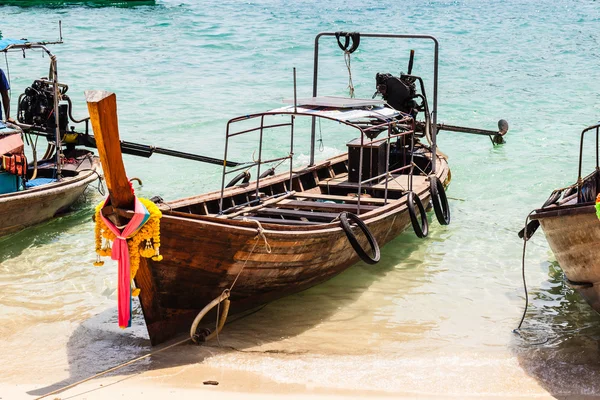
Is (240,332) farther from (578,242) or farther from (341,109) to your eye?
(578,242)

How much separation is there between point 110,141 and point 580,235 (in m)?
3.79

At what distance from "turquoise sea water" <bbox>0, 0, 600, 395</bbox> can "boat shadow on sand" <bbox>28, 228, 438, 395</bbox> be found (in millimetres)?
25

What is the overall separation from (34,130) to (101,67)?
45.6 ft

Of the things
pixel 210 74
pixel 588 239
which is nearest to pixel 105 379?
pixel 588 239

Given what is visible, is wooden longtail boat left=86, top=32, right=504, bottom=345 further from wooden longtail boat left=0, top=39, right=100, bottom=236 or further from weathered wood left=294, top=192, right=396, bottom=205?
wooden longtail boat left=0, top=39, right=100, bottom=236

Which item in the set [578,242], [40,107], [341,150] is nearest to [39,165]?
[40,107]

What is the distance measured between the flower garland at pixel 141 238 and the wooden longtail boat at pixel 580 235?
325 centimetres

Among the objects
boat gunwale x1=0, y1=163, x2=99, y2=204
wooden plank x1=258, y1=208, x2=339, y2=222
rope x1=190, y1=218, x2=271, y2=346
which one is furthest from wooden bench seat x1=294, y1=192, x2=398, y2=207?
boat gunwale x1=0, y1=163, x2=99, y2=204

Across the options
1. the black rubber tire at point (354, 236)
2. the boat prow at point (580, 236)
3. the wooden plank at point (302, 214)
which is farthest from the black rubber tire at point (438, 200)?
the boat prow at point (580, 236)

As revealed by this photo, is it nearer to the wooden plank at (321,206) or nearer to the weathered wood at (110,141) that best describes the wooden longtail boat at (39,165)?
the wooden plank at (321,206)

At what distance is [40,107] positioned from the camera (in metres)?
10.8

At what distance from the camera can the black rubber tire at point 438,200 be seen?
31.6 ft

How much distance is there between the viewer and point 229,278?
6.86 m

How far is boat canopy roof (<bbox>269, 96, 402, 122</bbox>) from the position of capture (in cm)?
809
